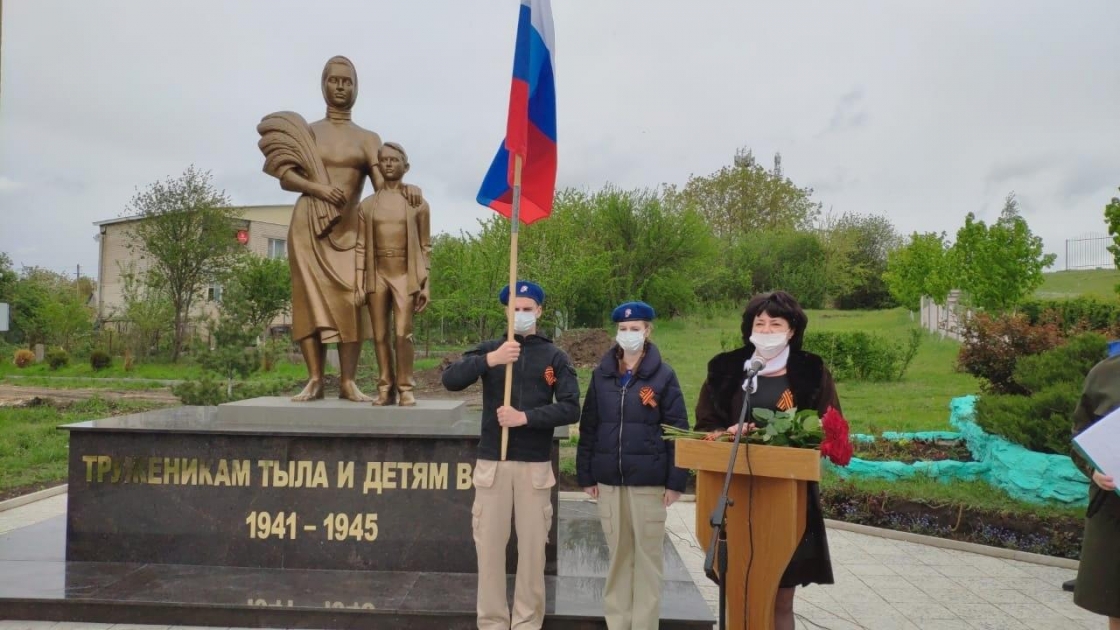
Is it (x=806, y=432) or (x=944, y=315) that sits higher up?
(x=944, y=315)

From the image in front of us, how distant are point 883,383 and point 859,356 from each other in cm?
78

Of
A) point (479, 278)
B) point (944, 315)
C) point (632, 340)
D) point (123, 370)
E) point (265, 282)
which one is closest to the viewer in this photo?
point (632, 340)

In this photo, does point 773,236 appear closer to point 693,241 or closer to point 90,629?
point 693,241

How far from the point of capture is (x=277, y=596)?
4445 mm

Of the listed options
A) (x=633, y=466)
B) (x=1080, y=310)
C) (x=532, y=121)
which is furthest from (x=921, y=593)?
(x=1080, y=310)

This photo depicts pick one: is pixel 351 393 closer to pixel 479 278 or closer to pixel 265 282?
pixel 479 278

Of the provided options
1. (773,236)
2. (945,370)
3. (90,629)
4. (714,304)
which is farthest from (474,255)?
(773,236)

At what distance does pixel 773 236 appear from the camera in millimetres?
39375

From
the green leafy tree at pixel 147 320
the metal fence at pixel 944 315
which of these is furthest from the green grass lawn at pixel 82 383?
the metal fence at pixel 944 315

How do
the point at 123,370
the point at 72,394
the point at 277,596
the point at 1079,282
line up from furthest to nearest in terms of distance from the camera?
1. the point at 1079,282
2. the point at 123,370
3. the point at 72,394
4. the point at 277,596

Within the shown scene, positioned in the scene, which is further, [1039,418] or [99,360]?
[99,360]

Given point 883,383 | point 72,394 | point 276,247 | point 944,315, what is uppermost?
point 276,247

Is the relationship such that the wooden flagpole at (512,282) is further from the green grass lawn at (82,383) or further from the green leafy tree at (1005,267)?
the green leafy tree at (1005,267)

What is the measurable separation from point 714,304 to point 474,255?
1423 centimetres
